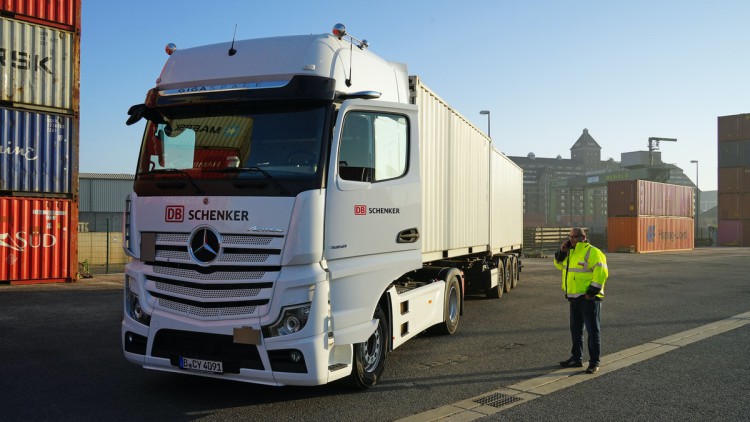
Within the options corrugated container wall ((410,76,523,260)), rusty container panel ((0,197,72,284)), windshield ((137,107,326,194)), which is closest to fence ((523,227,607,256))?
corrugated container wall ((410,76,523,260))

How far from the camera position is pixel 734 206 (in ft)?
177

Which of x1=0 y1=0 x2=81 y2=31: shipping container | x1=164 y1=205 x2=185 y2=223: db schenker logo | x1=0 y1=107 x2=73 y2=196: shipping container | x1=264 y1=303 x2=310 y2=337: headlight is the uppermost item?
x1=0 y1=0 x2=81 y2=31: shipping container

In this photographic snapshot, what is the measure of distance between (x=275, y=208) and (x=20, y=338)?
5.79 meters

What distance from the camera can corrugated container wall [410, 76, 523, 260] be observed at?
7.86 meters

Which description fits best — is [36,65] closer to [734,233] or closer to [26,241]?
[26,241]

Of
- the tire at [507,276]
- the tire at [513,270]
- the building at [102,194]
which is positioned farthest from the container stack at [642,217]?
the building at [102,194]

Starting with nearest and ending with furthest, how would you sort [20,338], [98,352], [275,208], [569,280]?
1. [275,208]
2. [569,280]
3. [98,352]
4. [20,338]

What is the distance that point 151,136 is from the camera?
5562 mm

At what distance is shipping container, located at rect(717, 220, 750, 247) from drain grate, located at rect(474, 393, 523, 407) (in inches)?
2251

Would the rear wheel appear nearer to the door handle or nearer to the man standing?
the man standing

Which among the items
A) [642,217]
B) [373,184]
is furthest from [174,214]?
[642,217]

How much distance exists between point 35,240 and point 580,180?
7380cm

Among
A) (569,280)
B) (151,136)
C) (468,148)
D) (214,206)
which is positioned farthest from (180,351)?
(468,148)

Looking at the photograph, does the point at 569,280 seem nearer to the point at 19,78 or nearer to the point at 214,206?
the point at 214,206
